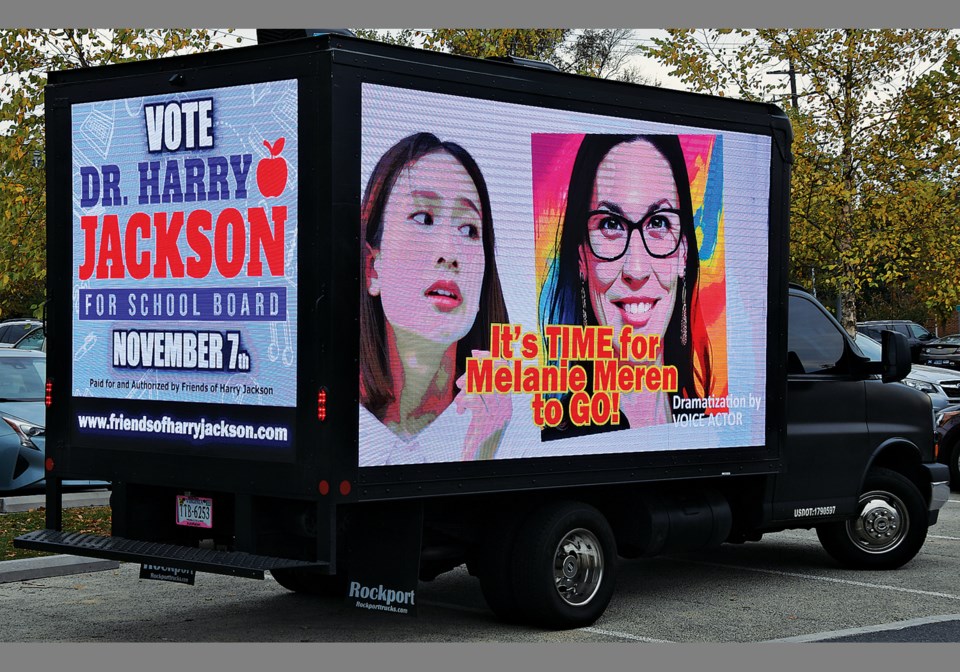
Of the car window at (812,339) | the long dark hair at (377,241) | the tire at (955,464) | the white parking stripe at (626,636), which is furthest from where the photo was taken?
the tire at (955,464)

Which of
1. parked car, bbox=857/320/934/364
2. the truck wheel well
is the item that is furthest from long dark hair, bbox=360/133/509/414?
parked car, bbox=857/320/934/364

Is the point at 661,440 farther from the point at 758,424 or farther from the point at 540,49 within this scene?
the point at 540,49

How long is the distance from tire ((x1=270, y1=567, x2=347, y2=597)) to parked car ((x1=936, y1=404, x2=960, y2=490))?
9709mm

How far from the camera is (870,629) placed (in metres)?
8.37

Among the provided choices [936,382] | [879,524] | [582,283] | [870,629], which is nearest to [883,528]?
[879,524]

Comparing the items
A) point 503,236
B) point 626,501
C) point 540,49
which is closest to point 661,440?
point 626,501

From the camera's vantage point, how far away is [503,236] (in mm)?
7973

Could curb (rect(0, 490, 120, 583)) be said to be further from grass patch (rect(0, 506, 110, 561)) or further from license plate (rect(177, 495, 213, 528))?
license plate (rect(177, 495, 213, 528))

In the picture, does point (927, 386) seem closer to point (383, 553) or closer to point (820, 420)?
point (820, 420)

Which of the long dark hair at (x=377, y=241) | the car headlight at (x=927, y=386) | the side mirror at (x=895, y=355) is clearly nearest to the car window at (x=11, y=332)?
the car headlight at (x=927, y=386)

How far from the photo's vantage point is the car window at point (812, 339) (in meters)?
10.1

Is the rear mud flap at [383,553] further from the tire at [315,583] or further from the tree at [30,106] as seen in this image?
the tree at [30,106]

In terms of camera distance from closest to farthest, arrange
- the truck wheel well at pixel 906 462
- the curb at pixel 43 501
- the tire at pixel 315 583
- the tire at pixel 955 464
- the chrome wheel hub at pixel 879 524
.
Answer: the tire at pixel 315 583 → the chrome wheel hub at pixel 879 524 → the truck wheel well at pixel 906 462 → the curb at pixel 43 501 → the tire at pixel 955 464

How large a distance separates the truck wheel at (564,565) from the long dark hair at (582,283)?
3.74 ft
